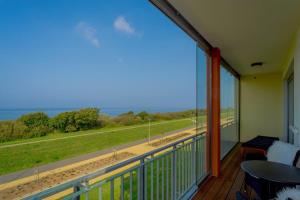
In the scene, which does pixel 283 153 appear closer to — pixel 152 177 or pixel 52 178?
pixel 152 177

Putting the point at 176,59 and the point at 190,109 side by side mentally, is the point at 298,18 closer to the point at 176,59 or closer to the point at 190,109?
the point at 190,109

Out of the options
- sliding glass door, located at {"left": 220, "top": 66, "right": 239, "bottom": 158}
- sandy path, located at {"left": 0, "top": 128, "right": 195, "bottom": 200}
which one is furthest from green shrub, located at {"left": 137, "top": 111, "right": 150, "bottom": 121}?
sliding glass door, located at {"left": 220, "top": 66, "right": 239, "bottom": 158}

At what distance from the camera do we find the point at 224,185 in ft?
9.97

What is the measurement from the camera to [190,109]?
9.85 ft

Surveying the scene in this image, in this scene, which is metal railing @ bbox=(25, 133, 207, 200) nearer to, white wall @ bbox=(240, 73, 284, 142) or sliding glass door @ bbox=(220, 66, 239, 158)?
sliding glass door @ bbox=(220, 66, 239, 158)

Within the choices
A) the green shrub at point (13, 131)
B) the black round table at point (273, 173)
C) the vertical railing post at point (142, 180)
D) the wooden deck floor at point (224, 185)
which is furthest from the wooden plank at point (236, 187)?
the green shrub at point (13, 131)

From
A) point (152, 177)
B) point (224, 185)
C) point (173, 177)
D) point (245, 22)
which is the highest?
point (245, 22)

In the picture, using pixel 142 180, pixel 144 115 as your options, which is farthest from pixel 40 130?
pixel 144 115

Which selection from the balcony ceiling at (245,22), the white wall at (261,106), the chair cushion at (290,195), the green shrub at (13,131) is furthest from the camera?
the white wall at (261,106)

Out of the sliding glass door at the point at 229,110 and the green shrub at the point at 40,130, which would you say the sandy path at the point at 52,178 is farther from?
the sliding glass door at the point at 229,110

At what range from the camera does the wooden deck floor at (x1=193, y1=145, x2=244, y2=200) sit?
2682 mm

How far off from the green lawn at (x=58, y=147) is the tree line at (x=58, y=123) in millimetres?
37

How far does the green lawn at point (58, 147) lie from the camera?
1.00 m

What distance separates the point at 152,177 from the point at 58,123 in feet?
3.52
